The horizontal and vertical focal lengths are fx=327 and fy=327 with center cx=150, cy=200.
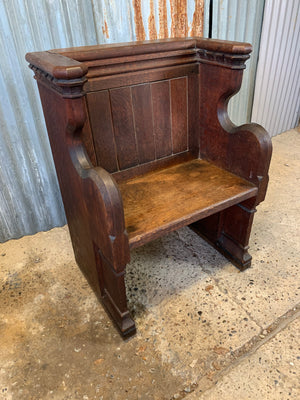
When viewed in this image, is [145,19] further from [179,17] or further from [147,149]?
[147,149]

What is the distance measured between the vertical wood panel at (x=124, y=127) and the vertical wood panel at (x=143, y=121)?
0.09 ft

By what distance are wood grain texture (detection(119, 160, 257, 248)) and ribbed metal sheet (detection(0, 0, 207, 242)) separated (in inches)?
26.6

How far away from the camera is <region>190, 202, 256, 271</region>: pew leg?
1695 mm

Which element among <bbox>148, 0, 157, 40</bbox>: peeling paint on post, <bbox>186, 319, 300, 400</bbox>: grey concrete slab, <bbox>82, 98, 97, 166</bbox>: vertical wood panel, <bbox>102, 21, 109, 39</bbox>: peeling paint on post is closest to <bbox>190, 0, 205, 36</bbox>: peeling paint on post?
<bbox>148, 0, 157, 40</bbox>: peeling paint on post

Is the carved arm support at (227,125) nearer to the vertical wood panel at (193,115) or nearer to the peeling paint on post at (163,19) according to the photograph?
the vertical wood panel at (193,115)

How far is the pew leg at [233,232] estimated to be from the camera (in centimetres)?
170

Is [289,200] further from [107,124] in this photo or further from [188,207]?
[107,124]

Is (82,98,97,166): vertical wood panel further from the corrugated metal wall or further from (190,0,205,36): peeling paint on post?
(190,0,205,36): peeling paint on post

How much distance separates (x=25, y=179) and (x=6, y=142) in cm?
25

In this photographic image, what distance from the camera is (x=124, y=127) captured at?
158 cm

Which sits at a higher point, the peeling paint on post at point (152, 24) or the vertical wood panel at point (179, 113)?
the peeling paint on post at point (152, 24)

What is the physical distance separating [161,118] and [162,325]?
102 centimetres

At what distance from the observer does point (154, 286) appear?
174 cm

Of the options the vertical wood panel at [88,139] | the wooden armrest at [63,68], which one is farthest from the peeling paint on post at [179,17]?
the wooden armrest at [63,68]
